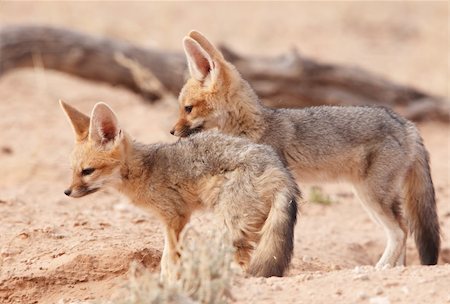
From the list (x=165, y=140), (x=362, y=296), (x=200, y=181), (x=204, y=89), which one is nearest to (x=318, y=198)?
(x=165, y=140)

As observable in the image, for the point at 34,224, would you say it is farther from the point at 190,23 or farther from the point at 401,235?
the point at 190,23

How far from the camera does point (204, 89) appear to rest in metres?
6.88

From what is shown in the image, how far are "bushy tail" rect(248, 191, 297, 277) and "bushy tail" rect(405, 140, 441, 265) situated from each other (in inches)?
69.7

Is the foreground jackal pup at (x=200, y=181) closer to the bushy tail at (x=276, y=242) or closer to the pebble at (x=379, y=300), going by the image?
the bushy tail at (x=276, y=242)

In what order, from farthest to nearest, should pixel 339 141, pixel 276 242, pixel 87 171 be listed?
1. pixel 339 141
2. pixel 87 171
3. pixel 276 242

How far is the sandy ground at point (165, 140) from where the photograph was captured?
201 inches

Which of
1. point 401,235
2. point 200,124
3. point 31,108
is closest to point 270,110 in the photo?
point 200,124

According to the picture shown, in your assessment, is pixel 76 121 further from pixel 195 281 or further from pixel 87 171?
Result: pixel 195 281

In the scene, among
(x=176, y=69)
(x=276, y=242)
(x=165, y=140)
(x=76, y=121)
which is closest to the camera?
(x=276, y=242)

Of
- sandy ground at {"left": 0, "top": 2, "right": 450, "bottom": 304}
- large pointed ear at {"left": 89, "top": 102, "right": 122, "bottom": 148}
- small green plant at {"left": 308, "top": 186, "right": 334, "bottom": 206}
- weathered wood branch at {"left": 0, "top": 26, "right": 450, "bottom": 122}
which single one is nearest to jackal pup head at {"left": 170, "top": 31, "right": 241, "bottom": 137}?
large pointed ear at {"left": 89, "top": 102, "right": 122, "bottom": 148}

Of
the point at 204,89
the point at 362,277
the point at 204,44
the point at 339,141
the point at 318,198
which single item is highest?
the point at 204,44

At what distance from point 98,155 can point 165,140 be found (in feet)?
15.0

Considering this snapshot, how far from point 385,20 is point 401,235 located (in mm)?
12727

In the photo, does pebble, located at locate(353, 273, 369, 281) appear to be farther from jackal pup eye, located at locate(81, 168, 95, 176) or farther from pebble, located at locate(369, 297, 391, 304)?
jackal pup eye, located at locate(81, 168, 95, 176)
